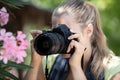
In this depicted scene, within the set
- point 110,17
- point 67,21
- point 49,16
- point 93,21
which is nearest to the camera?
point 67,21

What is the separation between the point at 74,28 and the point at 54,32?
210 millimetres

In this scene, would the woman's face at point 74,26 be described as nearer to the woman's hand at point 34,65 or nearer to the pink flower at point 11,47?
the woman's hand at point 34,65

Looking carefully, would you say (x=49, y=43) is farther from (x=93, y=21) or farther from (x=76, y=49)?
(x=93, y=21)

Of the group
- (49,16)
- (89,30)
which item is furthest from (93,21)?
(49,16)

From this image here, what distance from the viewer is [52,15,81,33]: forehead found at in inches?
85.4

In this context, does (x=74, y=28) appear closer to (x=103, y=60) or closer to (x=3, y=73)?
(x=103, y=60)

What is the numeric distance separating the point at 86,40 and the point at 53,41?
345mm

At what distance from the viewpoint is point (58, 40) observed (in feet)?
6.43

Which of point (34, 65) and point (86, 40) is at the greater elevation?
point (86, 40)

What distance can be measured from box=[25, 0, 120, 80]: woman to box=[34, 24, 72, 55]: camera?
3.4 inches

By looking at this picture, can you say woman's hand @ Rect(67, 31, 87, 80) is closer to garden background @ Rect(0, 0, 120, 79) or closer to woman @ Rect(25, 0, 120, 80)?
woman @ Rect(25, 0, 120, 80)

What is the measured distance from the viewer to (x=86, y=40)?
7.33 ft

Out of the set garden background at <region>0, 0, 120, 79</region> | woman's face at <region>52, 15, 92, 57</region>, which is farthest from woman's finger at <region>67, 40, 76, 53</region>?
garden background at <region>0, 0, 120, 79</region>

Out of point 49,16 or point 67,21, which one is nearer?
point 67,21
